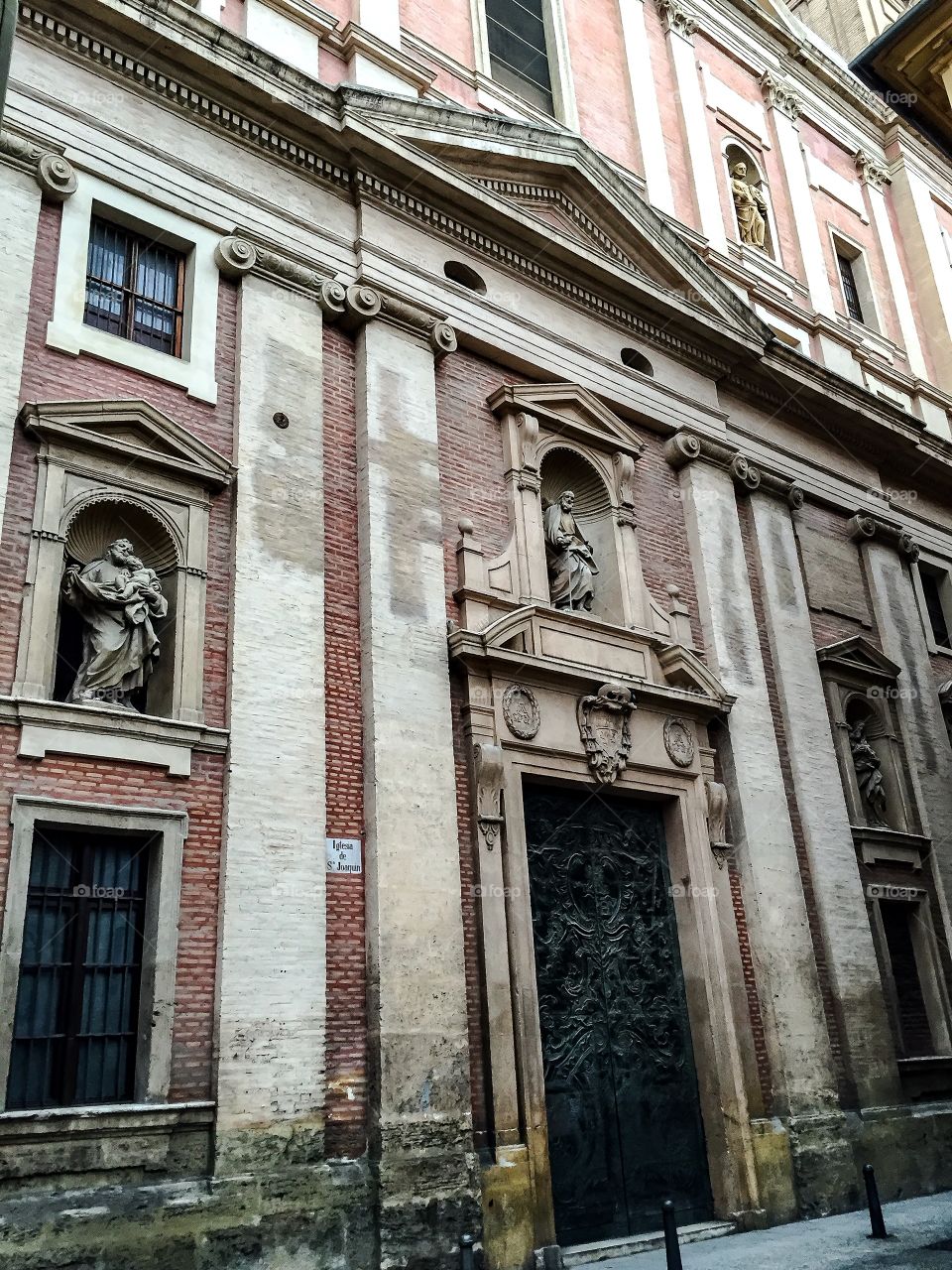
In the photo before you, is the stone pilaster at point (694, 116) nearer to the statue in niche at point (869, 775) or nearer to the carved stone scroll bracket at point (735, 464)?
the carved stone scroll bracket at point (735, 464)

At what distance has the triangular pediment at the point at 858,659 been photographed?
16.6 meters

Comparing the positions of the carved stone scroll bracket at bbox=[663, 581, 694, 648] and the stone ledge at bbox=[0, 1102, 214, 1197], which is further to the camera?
the carved stone scroll bracket at bbox=[663, 581, 694, 648]

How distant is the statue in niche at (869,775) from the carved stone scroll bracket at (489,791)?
278 inches

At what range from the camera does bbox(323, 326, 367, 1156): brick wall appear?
975cm

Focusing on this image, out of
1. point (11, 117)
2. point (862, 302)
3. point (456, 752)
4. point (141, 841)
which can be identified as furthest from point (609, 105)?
point (141, 841)

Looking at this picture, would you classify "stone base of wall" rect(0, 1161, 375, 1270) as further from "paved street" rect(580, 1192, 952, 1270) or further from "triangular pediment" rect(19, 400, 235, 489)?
"triangular pediment" rect(19, 400, 235, 489)

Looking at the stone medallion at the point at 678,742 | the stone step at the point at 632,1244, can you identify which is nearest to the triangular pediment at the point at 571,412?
the stone medallion at the point at 678,742

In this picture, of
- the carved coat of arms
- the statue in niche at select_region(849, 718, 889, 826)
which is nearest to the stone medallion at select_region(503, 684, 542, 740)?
the carved coat of arms

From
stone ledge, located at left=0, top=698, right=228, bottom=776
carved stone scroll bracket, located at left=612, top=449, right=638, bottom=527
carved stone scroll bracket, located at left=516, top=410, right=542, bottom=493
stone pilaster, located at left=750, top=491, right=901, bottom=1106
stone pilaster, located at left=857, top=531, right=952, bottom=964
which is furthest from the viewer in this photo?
stone pilaster, located at left=857, top=531, right=952, bottom=964

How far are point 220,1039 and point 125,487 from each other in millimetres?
4851

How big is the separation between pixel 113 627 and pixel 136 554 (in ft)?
3.19

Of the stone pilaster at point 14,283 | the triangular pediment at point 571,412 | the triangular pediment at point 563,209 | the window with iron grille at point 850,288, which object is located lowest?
the stone pilaster at point 14,283

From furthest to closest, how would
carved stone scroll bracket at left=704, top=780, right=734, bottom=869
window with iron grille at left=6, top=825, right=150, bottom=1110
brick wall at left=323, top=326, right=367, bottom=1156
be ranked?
carved stone scroll bracket at left=704, top=780, right=734, bottom=869
brick wall at left=323, top=326, right=367, bottom=1156
window with iron grille at left=6, top=825, right=150, bottom=1110

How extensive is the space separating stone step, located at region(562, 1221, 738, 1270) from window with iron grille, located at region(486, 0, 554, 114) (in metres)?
15.2
